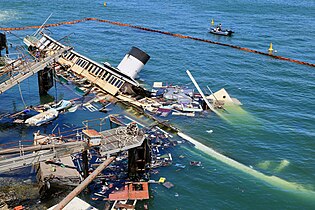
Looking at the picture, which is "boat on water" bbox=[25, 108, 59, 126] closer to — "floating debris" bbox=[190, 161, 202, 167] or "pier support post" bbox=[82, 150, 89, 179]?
"pier support post" bbox=[82, 150, 89, 179]

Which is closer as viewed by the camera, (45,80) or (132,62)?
(45,80)

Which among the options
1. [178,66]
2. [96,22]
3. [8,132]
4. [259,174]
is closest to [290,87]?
[178,66]

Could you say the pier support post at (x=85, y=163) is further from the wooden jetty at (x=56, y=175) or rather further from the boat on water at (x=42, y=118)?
the boat on water at (x=42, y=118)

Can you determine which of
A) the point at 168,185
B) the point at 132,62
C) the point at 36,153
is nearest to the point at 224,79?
the point at 132,62

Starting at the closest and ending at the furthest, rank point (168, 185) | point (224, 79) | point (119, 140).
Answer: point (119, 140) < point (168, 185) < point (224, 79)

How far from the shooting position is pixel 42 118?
3772cm

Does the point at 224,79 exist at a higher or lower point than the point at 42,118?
higher

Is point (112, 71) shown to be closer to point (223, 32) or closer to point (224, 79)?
point (224, 79)

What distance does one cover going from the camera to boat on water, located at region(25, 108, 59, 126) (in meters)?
37.3

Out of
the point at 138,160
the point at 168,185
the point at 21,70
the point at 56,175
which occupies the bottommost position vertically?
the point at 168,185

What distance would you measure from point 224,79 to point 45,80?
25596 millimetres

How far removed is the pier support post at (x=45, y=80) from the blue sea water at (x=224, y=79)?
130 centimetres

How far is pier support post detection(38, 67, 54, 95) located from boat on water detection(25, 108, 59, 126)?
700 cm

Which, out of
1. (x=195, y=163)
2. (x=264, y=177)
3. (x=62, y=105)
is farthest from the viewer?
(x=62, y=105)
